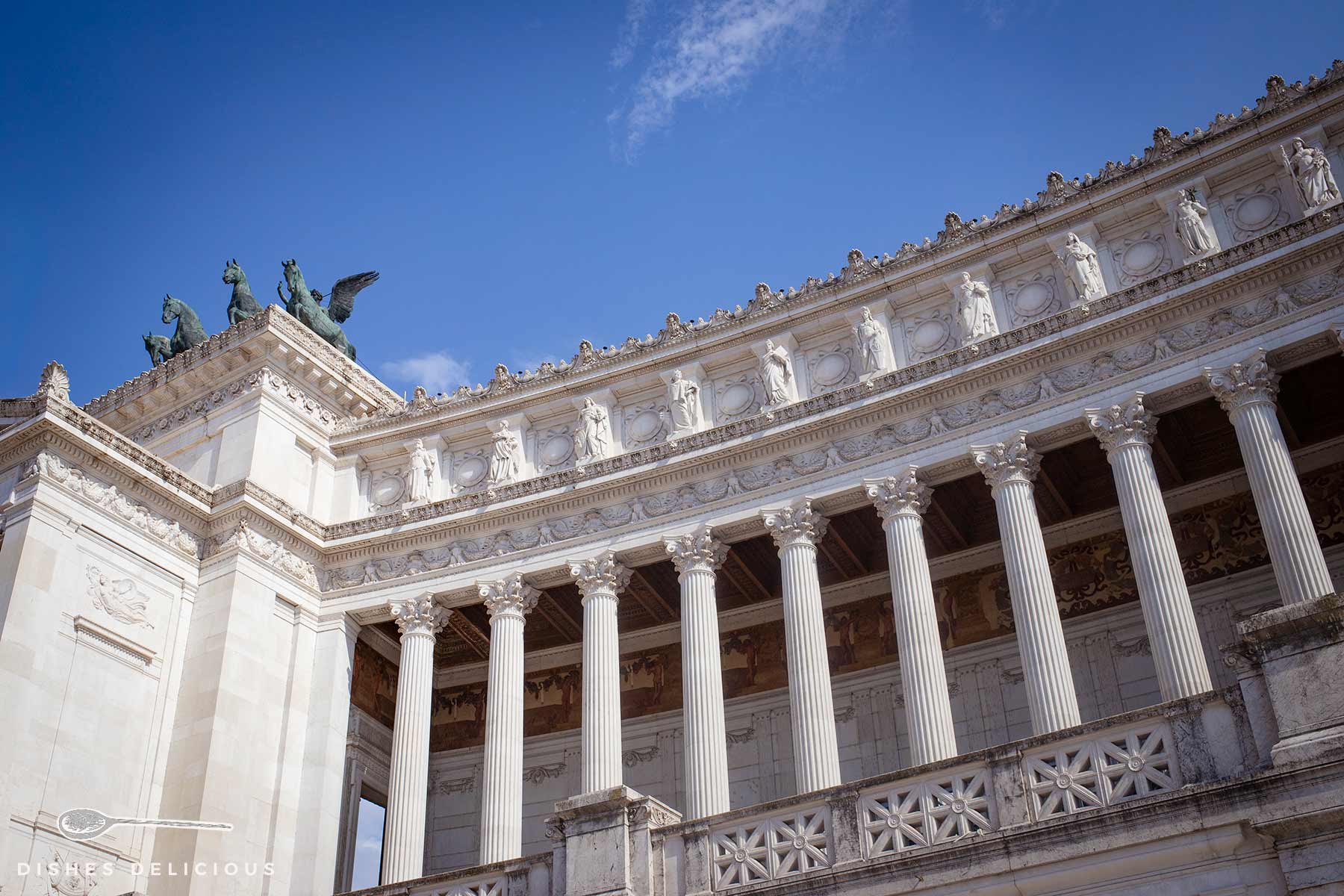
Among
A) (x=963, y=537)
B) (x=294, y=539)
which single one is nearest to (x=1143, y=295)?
(x=963, y=537)

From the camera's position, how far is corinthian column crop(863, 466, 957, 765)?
24438 millimetres

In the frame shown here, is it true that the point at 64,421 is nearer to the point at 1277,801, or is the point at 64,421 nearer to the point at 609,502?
the point at 609,502

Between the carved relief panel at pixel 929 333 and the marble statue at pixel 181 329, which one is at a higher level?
the marble statue at pixel 181 329

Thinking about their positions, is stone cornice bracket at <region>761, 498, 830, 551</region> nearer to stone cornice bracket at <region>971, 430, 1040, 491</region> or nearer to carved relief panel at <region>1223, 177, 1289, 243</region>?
stone cornice bracket at <region>971, 430, 1040, 491</region>

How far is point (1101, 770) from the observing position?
45.1ft

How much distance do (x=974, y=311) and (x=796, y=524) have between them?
6.03 metres

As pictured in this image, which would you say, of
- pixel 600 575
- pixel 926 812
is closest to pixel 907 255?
pixel 600 575

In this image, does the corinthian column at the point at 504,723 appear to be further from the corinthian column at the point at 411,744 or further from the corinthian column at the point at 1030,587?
the corinthian column at the point at 1030,587

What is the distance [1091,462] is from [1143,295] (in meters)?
5.23

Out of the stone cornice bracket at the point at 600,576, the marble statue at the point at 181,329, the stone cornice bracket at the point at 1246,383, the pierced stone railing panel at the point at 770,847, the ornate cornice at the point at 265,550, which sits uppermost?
the marble statue at the point at 181,329

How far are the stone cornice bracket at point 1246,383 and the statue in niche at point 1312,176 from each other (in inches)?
125

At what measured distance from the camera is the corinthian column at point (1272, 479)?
2270cm

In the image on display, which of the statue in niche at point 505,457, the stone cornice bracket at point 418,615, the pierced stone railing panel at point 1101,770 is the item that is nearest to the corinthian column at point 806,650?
the statue in niche at point 505,457

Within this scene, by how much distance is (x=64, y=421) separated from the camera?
91.1 ft
